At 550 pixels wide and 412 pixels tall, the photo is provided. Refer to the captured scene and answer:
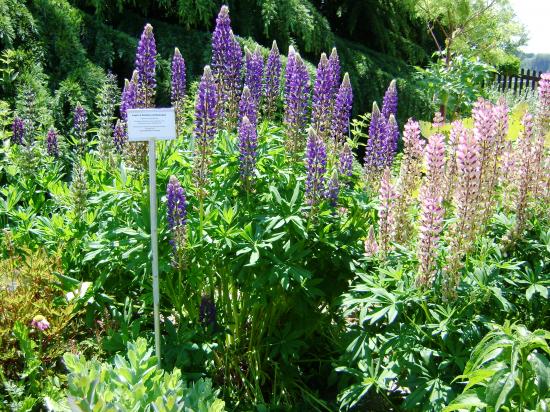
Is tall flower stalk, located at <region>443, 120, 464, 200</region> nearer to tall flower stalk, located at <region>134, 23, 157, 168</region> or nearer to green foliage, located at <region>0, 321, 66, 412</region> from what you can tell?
tall flower stalk, located at <region>134, 23, 157, 168</region>

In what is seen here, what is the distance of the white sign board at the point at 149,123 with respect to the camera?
2.82 meters

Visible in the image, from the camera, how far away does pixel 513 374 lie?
1.83 metres

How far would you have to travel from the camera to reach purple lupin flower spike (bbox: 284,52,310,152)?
11.1ft

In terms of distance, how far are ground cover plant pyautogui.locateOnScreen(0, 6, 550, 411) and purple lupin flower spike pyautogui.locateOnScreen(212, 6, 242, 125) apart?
0.02m

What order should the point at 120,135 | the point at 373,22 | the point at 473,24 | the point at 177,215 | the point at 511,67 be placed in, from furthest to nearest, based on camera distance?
the point at 511,67
the point at 473,24
the point at 373,22
the point at 120,135
the point at 177,215

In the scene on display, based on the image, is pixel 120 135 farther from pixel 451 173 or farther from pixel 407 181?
pixel 451 173

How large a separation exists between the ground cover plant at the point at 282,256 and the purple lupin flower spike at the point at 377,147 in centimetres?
1

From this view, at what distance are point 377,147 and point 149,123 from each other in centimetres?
134

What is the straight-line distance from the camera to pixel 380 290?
2.70 meters

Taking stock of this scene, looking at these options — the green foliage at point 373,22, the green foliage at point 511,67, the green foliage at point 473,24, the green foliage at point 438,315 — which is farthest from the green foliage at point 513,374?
the green foliage at point 511,67

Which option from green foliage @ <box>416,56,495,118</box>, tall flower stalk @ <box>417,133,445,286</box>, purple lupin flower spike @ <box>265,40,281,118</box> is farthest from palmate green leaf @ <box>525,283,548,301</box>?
green foliage @ <box>416,56,495,118</box>

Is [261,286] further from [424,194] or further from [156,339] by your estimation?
[424,194]

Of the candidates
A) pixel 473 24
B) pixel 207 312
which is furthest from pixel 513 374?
pixel 473 24

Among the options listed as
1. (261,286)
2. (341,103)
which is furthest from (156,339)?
(341,103)
